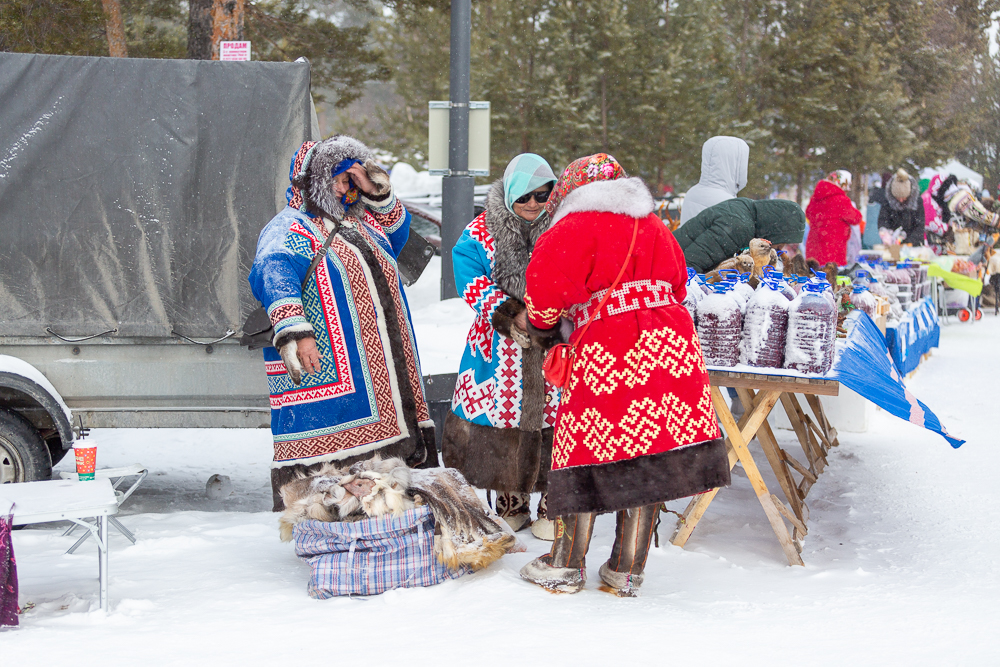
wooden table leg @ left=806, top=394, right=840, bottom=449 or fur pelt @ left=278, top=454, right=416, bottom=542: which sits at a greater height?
fur pelt @ left=278, top=454, right=416, bottom=542

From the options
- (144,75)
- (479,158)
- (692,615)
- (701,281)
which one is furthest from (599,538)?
(479,158)

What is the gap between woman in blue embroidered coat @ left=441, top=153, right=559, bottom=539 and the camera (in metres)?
3.76

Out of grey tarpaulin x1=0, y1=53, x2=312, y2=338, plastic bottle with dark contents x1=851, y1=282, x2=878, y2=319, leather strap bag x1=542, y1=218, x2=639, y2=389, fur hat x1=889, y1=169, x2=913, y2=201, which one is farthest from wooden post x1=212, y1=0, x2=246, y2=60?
fur hat x1=889, y1=169, x2=913, y2=201

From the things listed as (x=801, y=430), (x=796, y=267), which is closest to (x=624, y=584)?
(x=801, y=430)

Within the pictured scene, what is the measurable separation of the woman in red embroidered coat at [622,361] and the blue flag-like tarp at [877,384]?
0.84 m

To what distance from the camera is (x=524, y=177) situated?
12.1 ft

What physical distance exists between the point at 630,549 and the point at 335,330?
141 centimetres

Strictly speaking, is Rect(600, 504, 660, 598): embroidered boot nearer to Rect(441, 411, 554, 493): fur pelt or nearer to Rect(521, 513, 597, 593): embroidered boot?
Rect(521, 513, 597, 593): embroidered boot

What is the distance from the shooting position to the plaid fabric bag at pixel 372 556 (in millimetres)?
3203

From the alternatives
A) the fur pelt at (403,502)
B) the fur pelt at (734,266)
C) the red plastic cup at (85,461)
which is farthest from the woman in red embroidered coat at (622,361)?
the red plastic cup at (85,461)

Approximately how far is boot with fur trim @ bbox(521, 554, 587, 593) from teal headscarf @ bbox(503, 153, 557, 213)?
4.77ft

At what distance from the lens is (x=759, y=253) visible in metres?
4.63

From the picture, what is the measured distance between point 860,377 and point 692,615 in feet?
4.32

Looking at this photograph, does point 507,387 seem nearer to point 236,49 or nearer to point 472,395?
point 472,395
